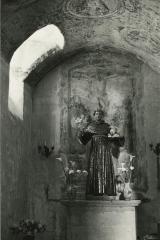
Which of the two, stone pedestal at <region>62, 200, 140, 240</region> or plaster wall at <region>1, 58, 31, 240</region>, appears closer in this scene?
plaster wall at <region>1, 58, 31, 240</region>

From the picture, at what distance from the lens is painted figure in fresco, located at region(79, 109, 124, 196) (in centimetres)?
1080

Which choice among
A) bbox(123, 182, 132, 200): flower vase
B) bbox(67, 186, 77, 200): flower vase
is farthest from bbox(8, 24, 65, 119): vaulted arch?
bbox(123, 182, 132, 200): flower vase

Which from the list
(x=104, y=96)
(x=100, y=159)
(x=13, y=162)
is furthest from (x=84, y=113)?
(x=13, y=162)

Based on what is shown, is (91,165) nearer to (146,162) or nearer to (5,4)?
(146,162)

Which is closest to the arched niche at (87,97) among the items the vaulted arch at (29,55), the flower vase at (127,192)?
the vaulted arch at (29,55)

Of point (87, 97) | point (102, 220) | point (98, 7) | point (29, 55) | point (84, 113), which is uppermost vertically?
point (98, 7)

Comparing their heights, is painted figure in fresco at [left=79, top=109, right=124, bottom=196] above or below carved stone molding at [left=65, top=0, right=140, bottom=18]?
below

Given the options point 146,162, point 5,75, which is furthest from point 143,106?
point 5,75

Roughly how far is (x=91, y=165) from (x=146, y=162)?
2.14 meters

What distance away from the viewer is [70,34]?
11.6 metres

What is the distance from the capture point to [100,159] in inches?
435

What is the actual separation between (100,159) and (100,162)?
0.28 feet

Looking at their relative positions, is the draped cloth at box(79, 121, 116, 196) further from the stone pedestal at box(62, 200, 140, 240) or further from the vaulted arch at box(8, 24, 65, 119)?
the vaulted arch at box(8, 24, 65, 119)

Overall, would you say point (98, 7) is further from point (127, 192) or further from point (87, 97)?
point (127, 192)
